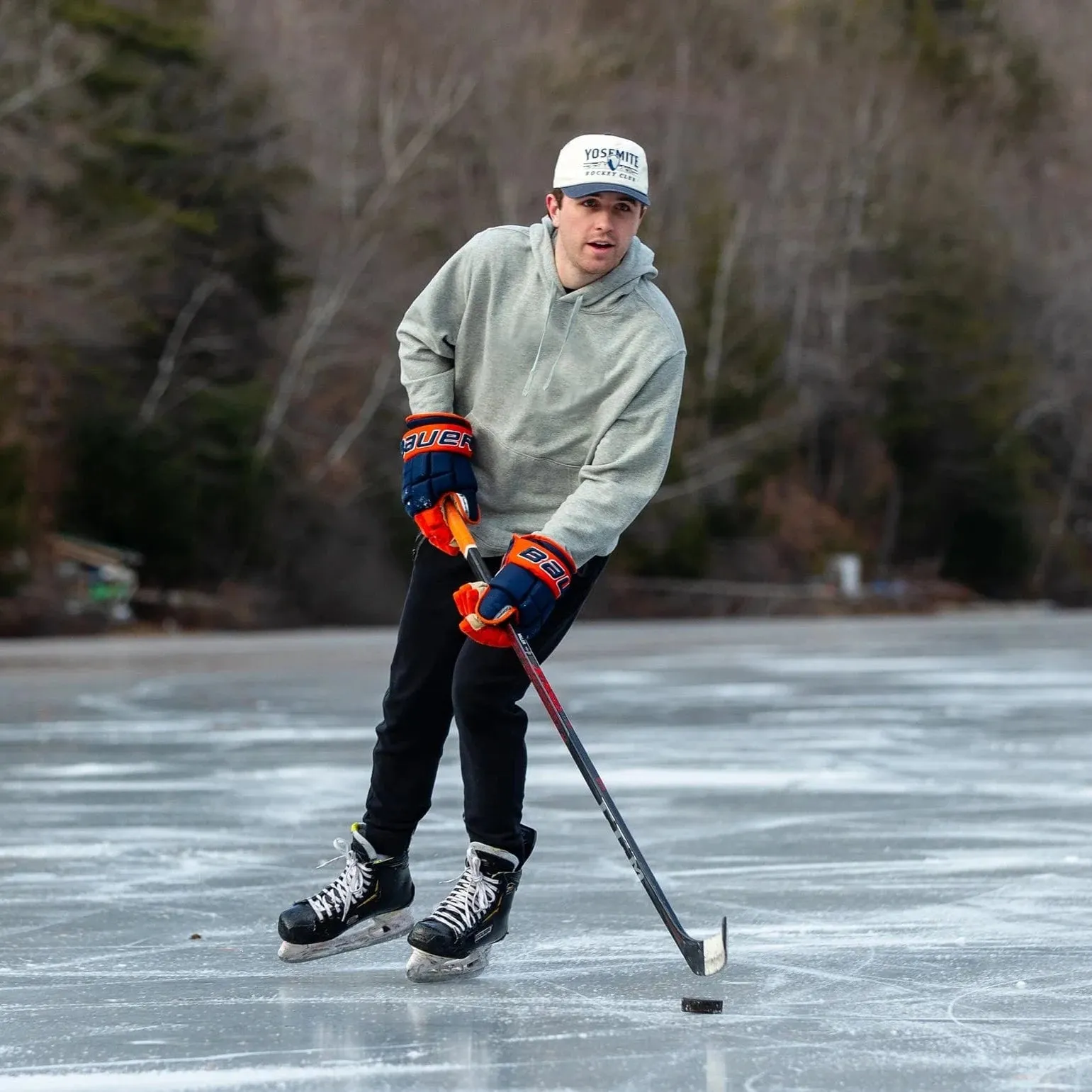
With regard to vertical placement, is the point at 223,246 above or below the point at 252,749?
above

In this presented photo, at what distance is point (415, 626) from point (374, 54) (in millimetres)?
35898

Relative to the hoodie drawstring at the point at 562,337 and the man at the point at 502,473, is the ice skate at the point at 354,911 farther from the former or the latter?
the hoodie drawstring at the point at 562,337

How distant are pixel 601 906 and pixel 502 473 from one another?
1.35 meters

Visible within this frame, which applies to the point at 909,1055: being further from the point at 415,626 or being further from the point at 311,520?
the point at 311,520

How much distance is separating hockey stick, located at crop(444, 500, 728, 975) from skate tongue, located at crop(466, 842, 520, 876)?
26cm

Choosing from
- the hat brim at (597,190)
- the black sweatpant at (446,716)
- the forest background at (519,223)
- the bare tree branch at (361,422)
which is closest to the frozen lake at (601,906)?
the black sweatpant at (446,716)

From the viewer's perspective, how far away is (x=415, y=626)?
5.53 meters

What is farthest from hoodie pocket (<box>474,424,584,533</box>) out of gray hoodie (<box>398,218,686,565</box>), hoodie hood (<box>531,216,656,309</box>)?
hoodie hood (<box>531,216,656,309</box>)

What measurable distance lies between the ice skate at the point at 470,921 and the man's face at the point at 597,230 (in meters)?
1.35

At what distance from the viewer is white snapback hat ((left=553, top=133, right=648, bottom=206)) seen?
5301 mm

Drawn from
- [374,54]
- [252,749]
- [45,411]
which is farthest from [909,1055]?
[374,54]

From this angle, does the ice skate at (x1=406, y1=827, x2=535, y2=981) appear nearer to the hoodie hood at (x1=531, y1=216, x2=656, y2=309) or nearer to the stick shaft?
the stick shaft

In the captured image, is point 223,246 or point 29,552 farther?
point 223,246

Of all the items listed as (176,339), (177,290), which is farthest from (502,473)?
(177,290)
